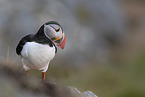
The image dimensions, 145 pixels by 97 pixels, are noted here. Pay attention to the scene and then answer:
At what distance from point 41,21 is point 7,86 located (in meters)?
0.90

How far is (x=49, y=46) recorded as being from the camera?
63 centimetres

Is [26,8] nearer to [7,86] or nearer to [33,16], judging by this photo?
[33,16]

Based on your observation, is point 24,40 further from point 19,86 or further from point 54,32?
point 19,86

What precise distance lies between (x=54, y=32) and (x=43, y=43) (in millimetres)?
46

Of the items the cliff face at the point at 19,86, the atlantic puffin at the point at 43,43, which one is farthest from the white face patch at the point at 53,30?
the cliff face at the point at 19,86

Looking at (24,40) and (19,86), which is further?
(24,40)

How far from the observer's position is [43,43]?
2.03 feet

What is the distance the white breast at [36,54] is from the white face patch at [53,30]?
0.04 metres

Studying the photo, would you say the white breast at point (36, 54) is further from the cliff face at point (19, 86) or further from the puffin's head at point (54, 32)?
the cliff face at point (19, 86)

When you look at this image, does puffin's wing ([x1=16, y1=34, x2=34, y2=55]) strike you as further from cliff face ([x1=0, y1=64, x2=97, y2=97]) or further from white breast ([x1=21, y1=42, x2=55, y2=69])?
cliff face ([x1=0, y1=64, x2=97, y2=97])

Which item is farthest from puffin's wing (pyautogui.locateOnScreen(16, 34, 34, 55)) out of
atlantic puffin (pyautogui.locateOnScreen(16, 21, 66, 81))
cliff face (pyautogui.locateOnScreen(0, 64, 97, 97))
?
cliff face (pyautogui.locateOnScreen(0, 64, 97, 97))

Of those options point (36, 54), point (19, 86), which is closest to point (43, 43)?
point (36, 54)

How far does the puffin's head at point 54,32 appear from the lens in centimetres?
60

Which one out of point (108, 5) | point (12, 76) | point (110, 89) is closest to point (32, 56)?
point (12, 76)
